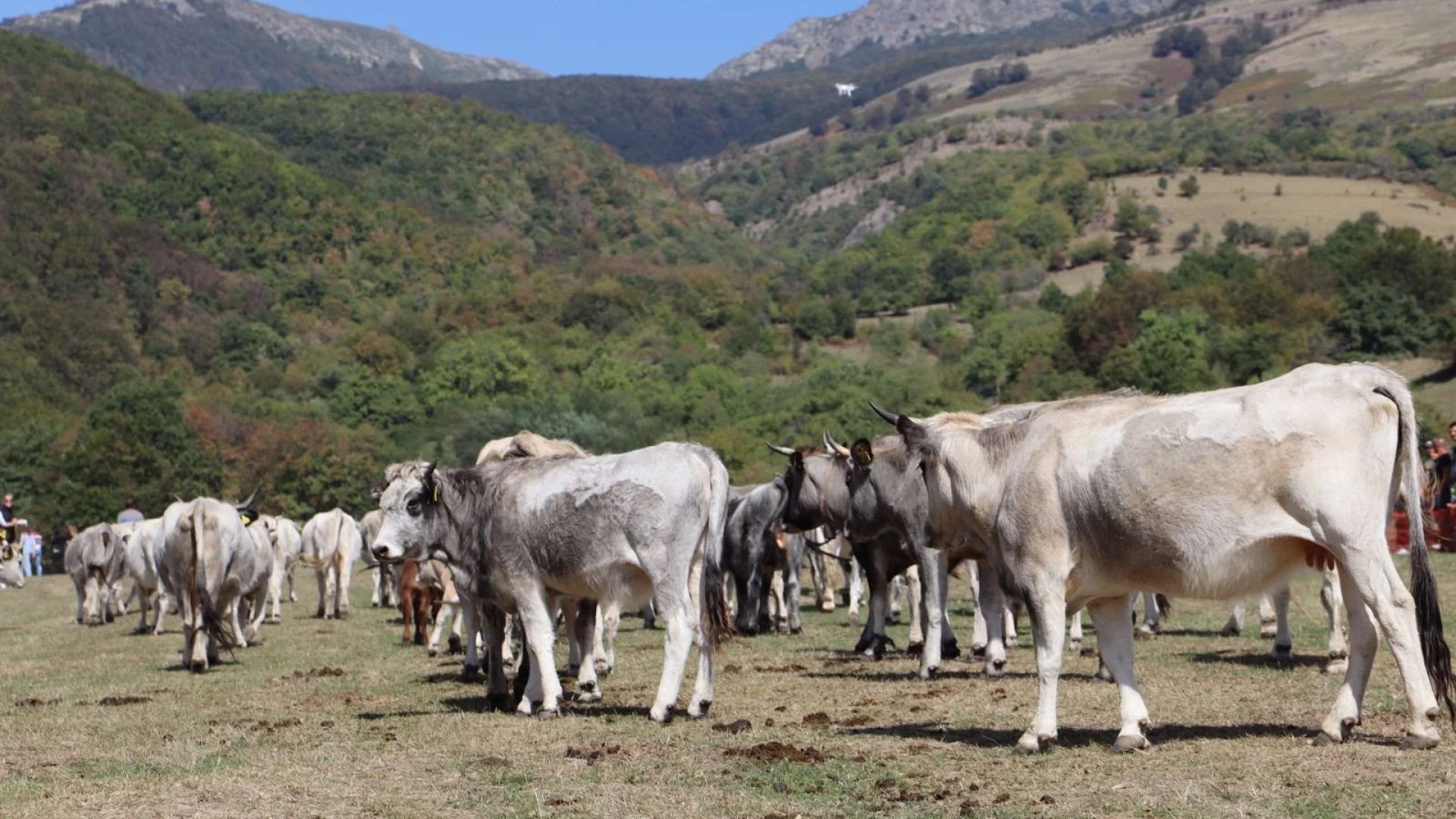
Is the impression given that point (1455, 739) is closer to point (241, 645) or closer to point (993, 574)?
point (993, 574)

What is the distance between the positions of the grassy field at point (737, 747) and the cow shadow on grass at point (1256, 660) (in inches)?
2.7

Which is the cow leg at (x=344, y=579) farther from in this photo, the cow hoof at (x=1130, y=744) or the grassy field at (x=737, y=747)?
the cow hoof at (x=1130, y=744)

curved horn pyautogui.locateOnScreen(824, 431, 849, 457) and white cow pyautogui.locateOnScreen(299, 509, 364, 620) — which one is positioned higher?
curved horn pyautogui.locateOnScreen(824, 431, 849, 457)

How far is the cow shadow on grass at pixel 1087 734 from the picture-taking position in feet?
39.4

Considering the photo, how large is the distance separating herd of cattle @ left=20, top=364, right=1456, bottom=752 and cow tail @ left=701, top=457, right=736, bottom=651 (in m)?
0.02

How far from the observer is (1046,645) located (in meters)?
12.0

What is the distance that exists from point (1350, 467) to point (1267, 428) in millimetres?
576

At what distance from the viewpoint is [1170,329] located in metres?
105

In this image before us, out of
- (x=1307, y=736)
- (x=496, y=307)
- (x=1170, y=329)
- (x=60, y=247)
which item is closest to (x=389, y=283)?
(x=496, y=307)

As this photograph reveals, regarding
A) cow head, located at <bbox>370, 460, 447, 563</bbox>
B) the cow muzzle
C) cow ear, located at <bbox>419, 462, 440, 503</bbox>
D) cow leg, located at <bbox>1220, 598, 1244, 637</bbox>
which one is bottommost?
cow leg, located at <bbox>1220, 598, 1244, 637</bbox>

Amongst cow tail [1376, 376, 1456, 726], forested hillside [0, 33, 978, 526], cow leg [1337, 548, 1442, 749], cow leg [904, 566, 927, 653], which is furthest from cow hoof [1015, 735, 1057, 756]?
forested hillside [0, 33, 978, 526]

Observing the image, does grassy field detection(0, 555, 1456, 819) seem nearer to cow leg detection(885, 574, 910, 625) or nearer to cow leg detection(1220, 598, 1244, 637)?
cow leg detection(1220, 598, 1244, 637)

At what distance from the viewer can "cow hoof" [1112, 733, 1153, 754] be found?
37.7 ft

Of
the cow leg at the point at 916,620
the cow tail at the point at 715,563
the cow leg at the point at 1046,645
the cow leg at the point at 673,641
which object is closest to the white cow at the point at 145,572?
the cow leg at the point at 916,620
